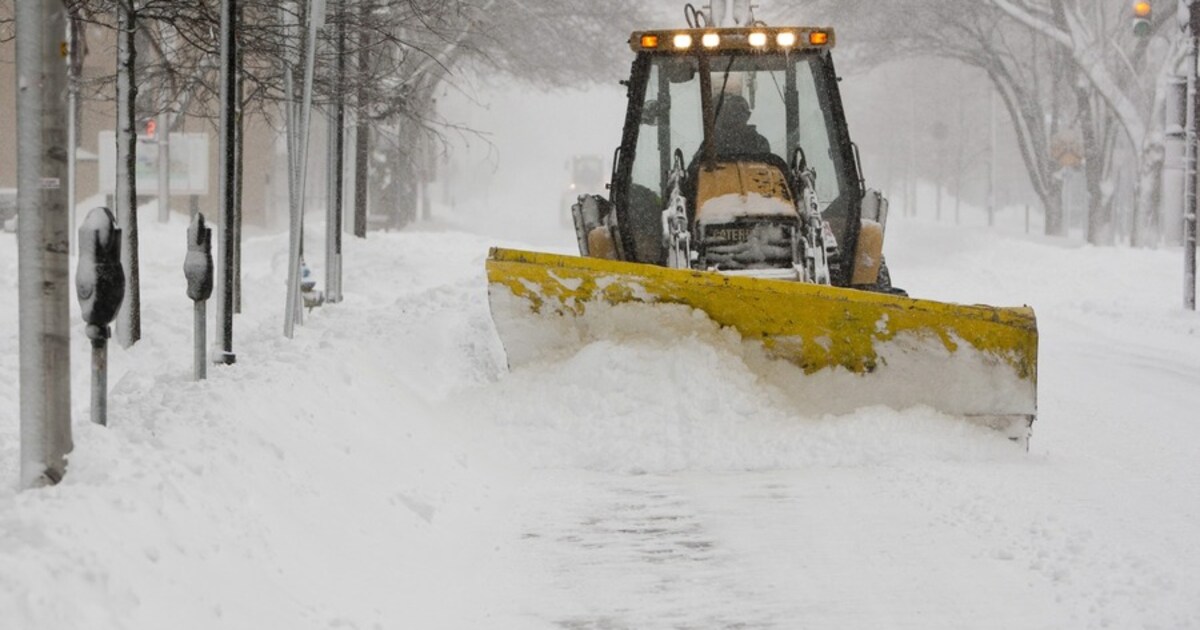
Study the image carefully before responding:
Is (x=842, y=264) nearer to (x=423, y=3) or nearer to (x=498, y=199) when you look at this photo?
(x=423, y=3)

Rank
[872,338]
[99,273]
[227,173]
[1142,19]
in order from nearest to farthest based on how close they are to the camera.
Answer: [99,273]
[872,338]
[227,173]
[1142,19]

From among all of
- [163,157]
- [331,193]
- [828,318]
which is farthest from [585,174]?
[828,318]

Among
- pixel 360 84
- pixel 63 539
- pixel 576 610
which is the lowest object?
pixel 576 610

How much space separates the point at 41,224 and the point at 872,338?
5.23 m

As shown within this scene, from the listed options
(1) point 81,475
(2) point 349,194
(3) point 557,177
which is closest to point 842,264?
(1) point 81,475

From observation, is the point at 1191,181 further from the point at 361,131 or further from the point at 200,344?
the point at 200,344

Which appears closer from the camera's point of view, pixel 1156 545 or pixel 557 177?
pixel 1156 545

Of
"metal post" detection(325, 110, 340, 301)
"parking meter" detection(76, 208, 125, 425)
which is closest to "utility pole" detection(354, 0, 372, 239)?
"metal post" detection(325, 110, 340, 301)

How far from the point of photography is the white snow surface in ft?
16.8

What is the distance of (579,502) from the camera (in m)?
7.79

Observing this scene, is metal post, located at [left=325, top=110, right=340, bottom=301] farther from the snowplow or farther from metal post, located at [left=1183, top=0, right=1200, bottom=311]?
metal post, located at [left=1183, top=0, right=1200, bottom=311]

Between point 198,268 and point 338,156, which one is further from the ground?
point 338,156

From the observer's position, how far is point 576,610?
5.62m

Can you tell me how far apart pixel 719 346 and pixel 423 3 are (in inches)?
335
